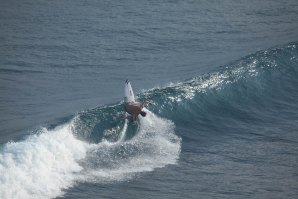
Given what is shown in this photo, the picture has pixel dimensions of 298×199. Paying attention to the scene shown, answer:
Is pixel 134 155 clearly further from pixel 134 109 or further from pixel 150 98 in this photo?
pixel 150 98

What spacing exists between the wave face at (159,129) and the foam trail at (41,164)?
0.07 m

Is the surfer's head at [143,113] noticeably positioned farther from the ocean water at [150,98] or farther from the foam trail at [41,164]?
the foam trail at [41,164]

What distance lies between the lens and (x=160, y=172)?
161 ft

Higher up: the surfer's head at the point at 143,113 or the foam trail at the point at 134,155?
the surfer's head at the point at 143,113

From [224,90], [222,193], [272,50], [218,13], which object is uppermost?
[218,13]

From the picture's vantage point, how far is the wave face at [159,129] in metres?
47.2

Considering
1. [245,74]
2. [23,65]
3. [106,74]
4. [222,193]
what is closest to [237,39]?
[245,74]

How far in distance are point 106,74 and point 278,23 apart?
85.9ft

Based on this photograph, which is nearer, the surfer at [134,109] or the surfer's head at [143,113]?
the surfer's head at [143,113]

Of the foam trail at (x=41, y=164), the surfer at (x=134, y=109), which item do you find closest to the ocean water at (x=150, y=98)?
the foam trail at (x=41, y=164)

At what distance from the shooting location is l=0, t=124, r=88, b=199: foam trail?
4519 cm

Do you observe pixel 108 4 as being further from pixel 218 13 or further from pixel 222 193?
pixel 222 193

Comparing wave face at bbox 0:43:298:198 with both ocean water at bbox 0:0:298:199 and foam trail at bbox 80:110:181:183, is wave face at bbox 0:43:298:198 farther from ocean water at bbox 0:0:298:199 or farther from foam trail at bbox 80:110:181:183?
ocean water at bbox 0:0:298:199

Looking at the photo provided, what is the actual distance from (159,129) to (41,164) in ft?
40.8
